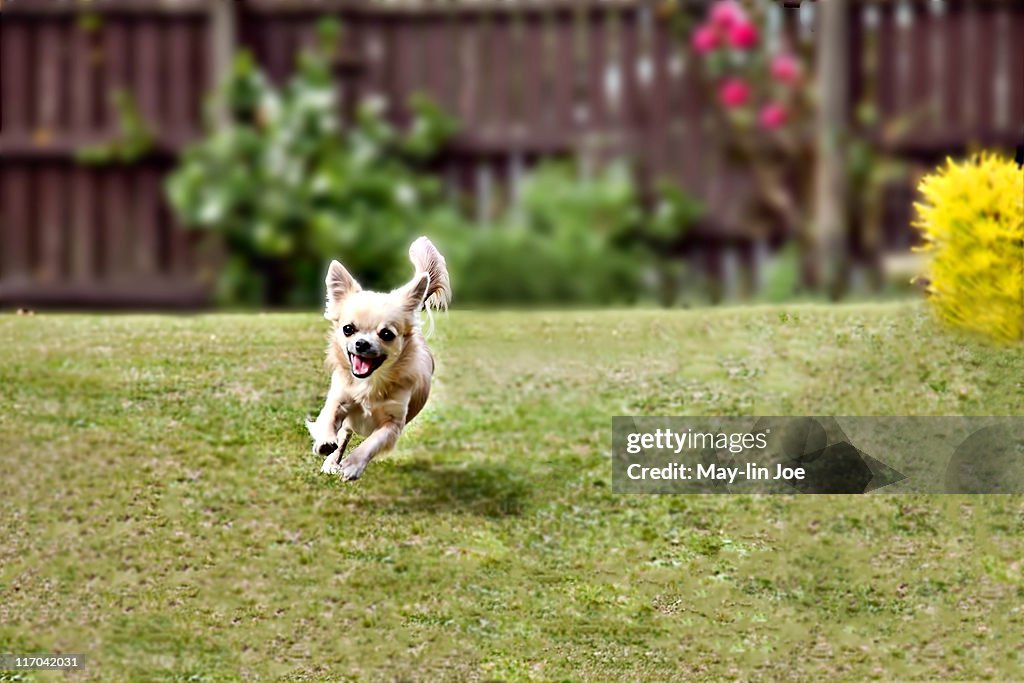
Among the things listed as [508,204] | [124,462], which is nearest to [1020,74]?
[508,204]

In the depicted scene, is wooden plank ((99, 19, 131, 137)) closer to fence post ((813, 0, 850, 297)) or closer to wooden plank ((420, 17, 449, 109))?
wooden plank ((420, 17, 449, 109))

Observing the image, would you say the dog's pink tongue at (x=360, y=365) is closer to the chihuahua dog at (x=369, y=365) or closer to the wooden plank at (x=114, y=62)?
the chihuahua dog at (x=369, y=365)

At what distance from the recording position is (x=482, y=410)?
539 cm

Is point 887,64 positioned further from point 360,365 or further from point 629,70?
point 360,365

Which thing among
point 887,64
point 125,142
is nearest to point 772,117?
point 887,64

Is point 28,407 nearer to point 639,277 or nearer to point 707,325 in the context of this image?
point 707,325

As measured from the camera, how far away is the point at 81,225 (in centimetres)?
897

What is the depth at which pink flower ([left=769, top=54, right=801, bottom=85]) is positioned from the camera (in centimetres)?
867

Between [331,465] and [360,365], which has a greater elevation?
[360,365]

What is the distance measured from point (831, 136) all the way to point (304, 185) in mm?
3358

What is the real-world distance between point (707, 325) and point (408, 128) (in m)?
3.39

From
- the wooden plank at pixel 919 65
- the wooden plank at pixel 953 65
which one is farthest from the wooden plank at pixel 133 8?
the wooden plank at pixel 953 65

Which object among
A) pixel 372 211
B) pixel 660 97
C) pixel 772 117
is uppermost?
pixel 660 97

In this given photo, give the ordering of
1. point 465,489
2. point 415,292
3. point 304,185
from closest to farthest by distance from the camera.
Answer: point 415,292 < point 465,489 < point 304,185
